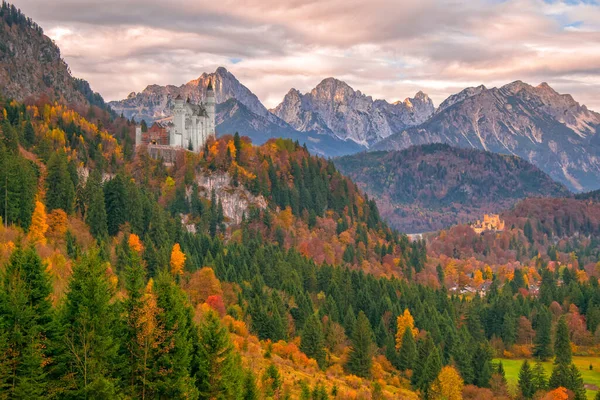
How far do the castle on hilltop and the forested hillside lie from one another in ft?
15.1

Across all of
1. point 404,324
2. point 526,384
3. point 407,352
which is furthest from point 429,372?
point 404,324

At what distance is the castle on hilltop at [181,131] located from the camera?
17050 cm

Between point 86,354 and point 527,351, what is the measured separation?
342 feet

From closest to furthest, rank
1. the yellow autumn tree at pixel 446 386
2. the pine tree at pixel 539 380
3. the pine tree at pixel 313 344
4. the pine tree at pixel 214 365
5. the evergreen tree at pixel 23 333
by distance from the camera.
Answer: the evergreen tree at pixel 23 333
the pine tree at pixel 214 365
the yellow autumn tree at pixel 446 386
the pine tree at pixel 313 344
the pine tree at pixel 539 380

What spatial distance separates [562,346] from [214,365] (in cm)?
8485

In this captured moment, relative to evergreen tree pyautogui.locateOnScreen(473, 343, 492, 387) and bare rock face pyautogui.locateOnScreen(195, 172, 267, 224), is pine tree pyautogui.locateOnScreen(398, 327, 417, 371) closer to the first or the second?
evergreen tree pyautogui.locateOnScreen(473, 343, 492, 387)

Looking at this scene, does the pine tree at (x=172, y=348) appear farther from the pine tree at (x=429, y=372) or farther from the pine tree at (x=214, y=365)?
the pine tree at (x=429, y=372)

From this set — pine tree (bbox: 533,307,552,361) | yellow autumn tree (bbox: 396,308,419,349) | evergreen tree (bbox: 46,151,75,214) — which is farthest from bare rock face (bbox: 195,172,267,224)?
pine tree (bbox: 533,307,552,361)

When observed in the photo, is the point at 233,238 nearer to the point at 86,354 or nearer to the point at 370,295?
the point at 370,295

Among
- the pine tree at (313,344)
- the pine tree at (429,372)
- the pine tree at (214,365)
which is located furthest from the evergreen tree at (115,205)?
the pine tree at (214,365)

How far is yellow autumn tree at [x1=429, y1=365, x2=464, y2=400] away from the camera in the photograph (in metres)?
82.1

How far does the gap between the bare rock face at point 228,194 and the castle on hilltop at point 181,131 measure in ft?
37.2

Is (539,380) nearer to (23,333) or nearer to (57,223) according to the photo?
(57,223)

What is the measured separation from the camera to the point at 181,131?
567ft
